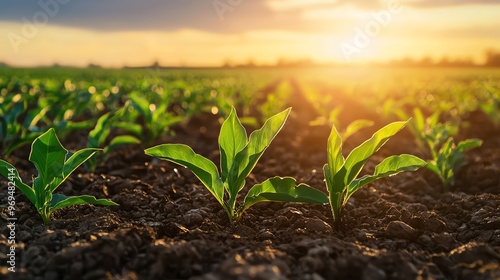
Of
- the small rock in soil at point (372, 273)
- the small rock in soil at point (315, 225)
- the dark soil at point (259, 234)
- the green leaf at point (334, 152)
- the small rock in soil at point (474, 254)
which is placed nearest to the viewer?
the small rock in soil at point (372, 273)

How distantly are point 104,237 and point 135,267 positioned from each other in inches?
10.0

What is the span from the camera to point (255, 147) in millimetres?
2562

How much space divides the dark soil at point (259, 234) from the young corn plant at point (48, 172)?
129 millimetres

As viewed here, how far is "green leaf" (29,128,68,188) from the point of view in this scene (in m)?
2.58

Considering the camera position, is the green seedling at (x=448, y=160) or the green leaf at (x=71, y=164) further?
the green seedling at (x=448, y=160)

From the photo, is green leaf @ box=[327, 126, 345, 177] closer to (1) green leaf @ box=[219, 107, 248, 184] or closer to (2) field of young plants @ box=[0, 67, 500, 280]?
(2) field of young plants @ box=[0, 67, 500, 280]

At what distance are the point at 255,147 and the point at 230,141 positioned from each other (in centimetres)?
15

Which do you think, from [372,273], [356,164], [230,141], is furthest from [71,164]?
[372,273]

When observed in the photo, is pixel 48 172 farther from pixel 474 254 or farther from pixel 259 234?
pixel 474 254

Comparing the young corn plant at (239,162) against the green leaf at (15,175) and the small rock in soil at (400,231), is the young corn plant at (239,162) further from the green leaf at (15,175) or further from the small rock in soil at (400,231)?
the green leaf at (15,175)

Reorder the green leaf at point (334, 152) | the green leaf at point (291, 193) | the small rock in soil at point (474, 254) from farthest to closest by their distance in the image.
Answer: the green leaf at point (334, 152) → the green leaf at point (291, 193) → the small rock in soil at point (474, 254)

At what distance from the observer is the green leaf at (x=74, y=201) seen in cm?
254

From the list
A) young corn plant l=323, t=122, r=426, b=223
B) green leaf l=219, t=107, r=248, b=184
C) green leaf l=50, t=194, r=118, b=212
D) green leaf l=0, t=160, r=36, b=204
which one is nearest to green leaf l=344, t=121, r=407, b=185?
young corn plant l=323, t=122, r=426, b=223

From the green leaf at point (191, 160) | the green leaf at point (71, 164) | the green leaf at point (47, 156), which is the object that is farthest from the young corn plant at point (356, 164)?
the green leaf at point (47, 156)
